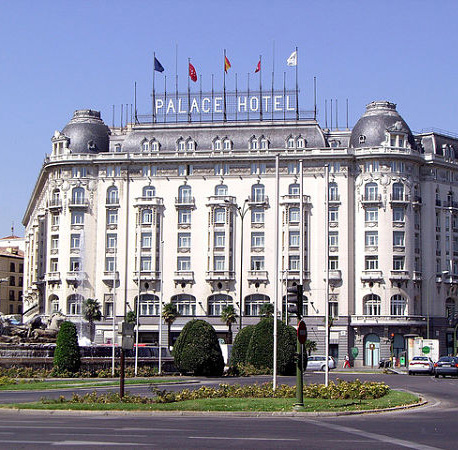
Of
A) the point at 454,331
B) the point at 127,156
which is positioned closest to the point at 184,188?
the point at 127,156

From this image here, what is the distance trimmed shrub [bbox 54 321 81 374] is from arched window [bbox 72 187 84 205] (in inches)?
2379

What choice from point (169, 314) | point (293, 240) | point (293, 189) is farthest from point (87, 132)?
point (293, 240)

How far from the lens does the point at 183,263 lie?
11388cm

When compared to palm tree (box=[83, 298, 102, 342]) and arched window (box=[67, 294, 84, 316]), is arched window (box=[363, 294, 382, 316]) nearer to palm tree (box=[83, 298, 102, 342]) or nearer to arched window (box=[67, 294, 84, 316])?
palm tree (box=[83, 298, 102, 342])

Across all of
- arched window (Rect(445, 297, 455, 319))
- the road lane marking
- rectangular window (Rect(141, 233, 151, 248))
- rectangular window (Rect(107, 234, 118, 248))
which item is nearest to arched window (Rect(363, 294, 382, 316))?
arched window (Rect(445, 297, 455, 319))

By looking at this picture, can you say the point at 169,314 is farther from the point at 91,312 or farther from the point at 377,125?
the point at 377,125

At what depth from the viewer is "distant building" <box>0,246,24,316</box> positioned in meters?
169

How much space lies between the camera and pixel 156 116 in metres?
120

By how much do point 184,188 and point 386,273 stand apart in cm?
2559

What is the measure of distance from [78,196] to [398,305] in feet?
130

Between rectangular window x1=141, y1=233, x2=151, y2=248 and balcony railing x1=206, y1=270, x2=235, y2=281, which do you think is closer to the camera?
balcony railing x1=206, y1=270, x2=235, y2=281

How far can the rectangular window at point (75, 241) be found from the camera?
115 metres

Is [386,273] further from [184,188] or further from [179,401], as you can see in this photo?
[179,401]

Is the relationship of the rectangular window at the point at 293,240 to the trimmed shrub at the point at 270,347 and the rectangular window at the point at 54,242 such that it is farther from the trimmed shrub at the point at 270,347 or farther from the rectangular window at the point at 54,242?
the trimmed shrub at the point at 270,347
